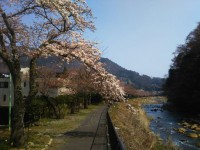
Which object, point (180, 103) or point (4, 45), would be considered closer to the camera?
point (4, 45)

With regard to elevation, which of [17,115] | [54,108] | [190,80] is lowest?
[17,115]

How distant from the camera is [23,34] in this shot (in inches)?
724

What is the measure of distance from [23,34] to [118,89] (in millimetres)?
6109

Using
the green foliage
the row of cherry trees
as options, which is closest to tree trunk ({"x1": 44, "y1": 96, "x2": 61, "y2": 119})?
the row of cherry trees

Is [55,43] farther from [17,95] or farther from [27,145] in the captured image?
[27,145]

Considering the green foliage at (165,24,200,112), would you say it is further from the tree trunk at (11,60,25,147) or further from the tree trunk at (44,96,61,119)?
the tree trunk at (11,60,25,147)

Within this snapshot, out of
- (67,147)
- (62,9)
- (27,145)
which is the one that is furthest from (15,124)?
(62,9)

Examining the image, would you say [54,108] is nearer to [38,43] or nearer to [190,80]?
[38,43]

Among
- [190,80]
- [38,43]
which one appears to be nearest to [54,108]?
[38,43]

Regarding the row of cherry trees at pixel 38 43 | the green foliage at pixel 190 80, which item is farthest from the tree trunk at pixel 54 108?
the green foliage at pixel 190 80

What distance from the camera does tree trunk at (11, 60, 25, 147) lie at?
54.0ft

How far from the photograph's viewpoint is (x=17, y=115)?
1681cm

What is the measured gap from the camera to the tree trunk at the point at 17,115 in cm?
1647

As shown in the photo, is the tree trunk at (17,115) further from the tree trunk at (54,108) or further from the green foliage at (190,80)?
the green foliage at (190,80)
